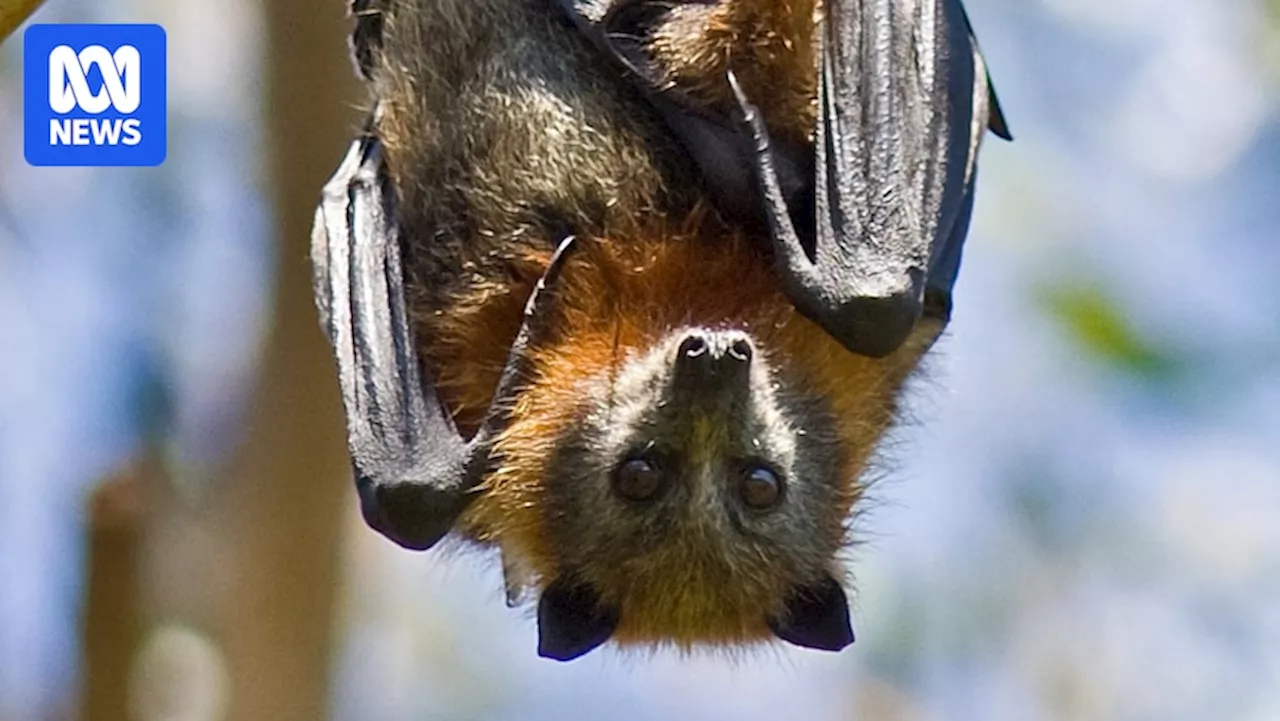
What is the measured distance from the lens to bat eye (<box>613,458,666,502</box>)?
3811 millimetres

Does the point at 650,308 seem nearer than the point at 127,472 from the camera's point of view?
Yes

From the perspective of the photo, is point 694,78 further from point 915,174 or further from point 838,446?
point 838,446

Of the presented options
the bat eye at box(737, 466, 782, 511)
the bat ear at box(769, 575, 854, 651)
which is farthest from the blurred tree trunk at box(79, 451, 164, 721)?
the bat eye at box(737, 466, 782, 511)

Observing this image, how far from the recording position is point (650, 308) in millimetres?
3914

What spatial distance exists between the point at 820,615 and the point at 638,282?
2.75 feet

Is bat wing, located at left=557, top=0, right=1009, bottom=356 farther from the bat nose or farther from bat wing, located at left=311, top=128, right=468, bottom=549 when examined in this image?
bat wing, located at left=311, top=128, right=468, bottom=549

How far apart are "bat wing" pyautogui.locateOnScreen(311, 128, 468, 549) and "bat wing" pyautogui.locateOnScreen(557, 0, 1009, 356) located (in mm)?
627

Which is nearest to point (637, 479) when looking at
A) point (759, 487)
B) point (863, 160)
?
point (759, 487)

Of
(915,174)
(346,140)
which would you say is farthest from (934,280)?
(346,140)

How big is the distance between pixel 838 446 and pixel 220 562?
11.2ft

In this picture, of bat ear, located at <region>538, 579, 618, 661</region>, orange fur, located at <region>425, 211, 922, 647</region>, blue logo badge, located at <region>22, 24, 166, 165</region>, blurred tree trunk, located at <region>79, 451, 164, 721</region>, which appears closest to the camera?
orange fur, located at <region>425, 211, 922, 647</region>

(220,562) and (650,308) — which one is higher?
(650,308)

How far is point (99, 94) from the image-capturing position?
221 inches

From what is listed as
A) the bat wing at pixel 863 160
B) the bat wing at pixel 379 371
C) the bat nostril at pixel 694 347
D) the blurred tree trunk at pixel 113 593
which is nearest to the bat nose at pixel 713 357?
the bat nostril at pixel 694 347
